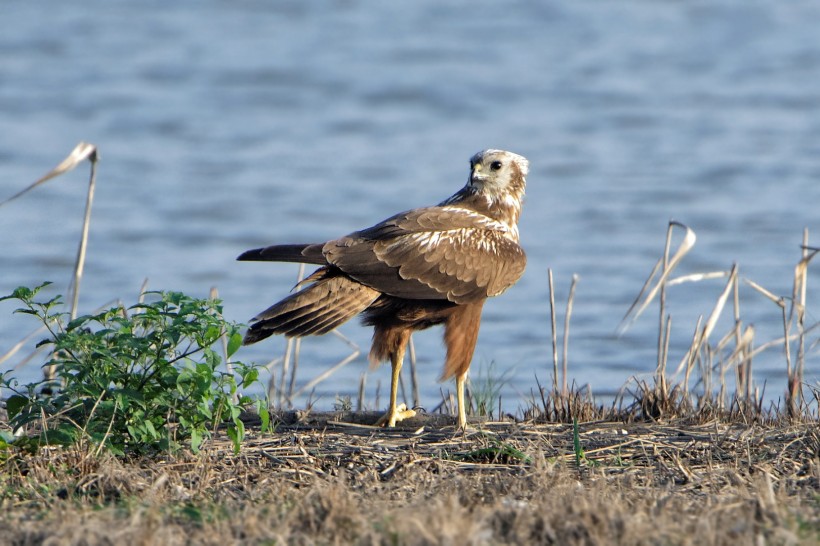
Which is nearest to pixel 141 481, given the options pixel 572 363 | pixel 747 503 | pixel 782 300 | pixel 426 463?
pixel 426 463

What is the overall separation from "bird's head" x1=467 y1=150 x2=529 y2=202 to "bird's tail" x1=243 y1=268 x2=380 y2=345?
4.08 feet

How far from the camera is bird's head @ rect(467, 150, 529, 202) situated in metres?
7.23

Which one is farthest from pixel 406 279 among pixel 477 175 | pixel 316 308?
pixel 477 175

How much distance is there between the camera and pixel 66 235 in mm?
12969

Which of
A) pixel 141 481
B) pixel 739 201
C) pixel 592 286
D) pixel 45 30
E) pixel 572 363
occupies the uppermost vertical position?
pixel 45 30

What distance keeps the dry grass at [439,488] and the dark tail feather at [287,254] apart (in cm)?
82

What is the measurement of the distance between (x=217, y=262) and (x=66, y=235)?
1.82 m

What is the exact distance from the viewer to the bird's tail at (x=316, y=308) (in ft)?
19.4

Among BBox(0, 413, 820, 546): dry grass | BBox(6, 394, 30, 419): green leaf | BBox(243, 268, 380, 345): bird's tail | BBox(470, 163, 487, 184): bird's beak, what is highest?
BBox(470, 163, 487, 184): bird's beak

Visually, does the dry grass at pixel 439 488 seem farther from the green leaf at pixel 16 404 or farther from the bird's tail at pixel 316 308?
the bird's tail at pixel 316 308

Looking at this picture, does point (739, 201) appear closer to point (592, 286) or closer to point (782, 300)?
point (592, 286)

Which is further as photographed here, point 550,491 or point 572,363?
point 572,363

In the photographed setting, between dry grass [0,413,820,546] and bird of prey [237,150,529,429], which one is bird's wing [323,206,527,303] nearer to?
bird of prey [237,150,529,429]

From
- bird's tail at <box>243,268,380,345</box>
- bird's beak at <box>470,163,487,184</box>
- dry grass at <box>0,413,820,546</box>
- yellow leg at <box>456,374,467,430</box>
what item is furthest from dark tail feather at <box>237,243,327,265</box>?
bird's beak at <box>470,163,487,184</box>
